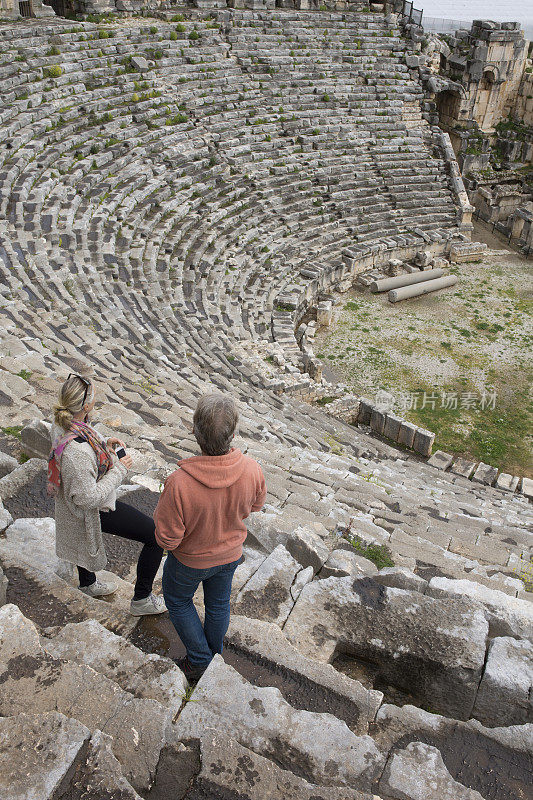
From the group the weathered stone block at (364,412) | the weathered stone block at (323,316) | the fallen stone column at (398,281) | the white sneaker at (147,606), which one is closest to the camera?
the white sneaker at (147,606)

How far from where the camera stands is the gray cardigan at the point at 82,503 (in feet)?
10.6

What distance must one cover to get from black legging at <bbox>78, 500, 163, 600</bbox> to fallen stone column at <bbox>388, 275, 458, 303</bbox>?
14.4 m

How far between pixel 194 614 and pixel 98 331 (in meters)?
7.09

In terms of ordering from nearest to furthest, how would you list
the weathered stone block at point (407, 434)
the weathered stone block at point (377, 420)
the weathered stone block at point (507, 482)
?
the weathered stone block at point (507, 482) < the weathered stone block at point (407, 434) < the weathered stone block at point (377, 420)

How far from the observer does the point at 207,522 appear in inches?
120

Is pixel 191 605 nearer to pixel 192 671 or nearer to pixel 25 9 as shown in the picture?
Result: pixel 192 671

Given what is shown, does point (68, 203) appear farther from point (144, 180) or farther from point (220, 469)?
point (220, 469)

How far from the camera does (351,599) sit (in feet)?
13.0

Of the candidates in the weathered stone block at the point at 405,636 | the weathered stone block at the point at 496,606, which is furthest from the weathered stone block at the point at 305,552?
the weathered stone block at the point at 496,606

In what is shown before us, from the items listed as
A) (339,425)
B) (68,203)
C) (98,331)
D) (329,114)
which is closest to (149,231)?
(68,203)

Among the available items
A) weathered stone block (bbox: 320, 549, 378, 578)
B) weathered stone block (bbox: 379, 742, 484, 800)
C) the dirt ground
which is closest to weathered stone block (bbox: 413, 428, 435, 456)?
the dirt ground

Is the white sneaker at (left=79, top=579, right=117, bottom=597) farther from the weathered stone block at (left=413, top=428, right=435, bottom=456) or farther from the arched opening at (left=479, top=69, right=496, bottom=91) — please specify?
the arched opening at (left=479, top=69, right=496, bottom=91)

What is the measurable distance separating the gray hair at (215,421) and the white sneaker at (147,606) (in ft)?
4.00

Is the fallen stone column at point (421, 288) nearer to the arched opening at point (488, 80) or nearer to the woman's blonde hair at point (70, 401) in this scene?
the arched opening at point (488, 80)
